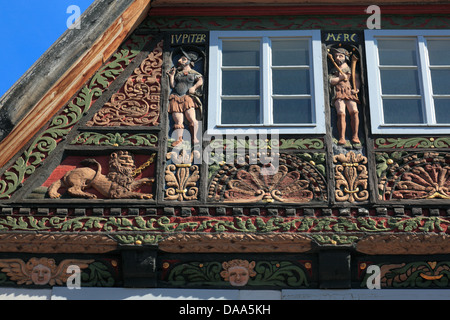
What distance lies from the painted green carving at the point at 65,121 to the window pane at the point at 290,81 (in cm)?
135

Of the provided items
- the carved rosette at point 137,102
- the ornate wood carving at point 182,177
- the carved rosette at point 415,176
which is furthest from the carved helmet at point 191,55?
the carved rosette at point 415,176

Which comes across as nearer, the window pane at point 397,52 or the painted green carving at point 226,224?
the painted green carving at point 226,224

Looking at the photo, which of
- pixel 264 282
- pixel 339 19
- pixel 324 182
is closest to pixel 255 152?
pixel 324 182

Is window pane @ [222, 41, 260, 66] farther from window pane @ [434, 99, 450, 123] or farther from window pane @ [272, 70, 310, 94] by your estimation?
window pane @ [434, 99, 450, 123]

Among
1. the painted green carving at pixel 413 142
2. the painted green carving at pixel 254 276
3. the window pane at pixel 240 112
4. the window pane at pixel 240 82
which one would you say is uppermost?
the window pane at pixel 240 82

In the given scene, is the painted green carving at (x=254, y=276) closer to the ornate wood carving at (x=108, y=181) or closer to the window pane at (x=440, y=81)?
the ornate wood carving at (x=108, y=181)

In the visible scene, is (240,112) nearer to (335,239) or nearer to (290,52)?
(290,52)

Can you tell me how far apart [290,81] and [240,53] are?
588mm

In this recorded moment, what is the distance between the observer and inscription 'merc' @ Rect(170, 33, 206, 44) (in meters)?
8.66

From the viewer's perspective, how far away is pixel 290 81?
8.41 m

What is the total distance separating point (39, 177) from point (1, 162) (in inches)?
14.3

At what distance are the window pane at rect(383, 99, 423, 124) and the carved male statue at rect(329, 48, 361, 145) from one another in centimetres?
31

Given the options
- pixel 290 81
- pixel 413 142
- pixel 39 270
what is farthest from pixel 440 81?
pixel 39 270

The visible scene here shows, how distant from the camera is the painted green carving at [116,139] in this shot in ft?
26.3
